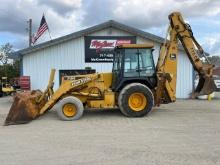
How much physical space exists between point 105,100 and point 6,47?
61639 millimetres

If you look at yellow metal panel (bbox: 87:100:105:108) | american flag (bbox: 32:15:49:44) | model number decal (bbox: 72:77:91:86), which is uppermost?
american flag (bbox: 32:15:49:44)

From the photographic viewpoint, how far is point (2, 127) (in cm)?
1619

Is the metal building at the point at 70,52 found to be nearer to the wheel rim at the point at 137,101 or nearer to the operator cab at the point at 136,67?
the operator cab at the point at 136,67

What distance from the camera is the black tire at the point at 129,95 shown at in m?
18.5

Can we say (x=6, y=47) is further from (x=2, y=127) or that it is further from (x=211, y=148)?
(x=211, y=148)

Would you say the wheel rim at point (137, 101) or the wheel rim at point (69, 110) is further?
the wheel rim at point (137, 101)

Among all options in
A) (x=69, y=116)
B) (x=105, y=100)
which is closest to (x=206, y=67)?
(x=105, y=100)

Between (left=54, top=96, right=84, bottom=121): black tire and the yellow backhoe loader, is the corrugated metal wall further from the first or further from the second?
(left=54, top=96, right=84, bottom=121): black tire

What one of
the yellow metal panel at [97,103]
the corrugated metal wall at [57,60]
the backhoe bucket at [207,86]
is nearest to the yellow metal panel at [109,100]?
the yellow metal panel at [97,103]

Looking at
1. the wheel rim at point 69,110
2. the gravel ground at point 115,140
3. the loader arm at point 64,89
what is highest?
the loader arm at point 64,89

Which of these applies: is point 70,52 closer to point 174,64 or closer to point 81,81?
point 81,81

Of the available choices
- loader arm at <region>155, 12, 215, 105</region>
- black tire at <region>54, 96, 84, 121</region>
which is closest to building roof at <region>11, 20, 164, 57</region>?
loader arm at <region>155, 12, 215, 105</region>

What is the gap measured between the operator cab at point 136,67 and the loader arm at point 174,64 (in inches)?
16.2

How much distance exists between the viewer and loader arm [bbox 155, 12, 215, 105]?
19.2 meters
